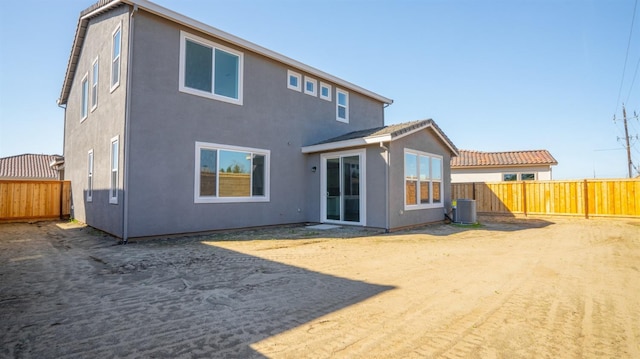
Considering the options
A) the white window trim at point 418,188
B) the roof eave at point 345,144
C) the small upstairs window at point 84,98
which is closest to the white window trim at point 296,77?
the roof eave at point 345,144

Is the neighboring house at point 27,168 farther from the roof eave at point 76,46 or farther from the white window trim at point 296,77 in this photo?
the white window trim at point 296,77

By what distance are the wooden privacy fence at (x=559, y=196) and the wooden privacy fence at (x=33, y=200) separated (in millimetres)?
18574

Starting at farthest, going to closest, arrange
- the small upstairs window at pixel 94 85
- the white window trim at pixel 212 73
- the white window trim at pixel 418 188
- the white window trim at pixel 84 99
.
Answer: the white window trim at pixel 84 99
the small upstairs window at pixel 94 85
the white window trim at pixel 418 188
the white window trim at pixel 212 73

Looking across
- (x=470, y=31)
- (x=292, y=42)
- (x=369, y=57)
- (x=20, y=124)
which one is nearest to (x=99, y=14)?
(x=292, y=42)

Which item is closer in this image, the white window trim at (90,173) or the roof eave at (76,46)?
the roof eave at (76,46)

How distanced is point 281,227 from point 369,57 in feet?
27.0

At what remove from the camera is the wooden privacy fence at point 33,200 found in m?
12.5

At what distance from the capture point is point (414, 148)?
35.1 feet

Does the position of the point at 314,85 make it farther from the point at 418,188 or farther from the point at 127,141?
the point at 127,141

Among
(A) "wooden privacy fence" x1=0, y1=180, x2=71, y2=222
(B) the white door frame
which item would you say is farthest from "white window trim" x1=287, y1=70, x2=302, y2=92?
(A) "wooden privacy fence" x1=0, y1=180, x2=71, y2=222

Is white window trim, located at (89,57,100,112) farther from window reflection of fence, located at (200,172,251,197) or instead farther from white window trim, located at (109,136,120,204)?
window reflection of fence, located at (200,172,251,197)

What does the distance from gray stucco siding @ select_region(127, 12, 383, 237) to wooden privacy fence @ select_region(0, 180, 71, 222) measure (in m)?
8.93

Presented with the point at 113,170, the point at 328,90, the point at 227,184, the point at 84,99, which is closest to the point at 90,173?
the point at 84,99

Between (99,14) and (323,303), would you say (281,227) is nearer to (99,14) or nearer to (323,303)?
(323,303)
